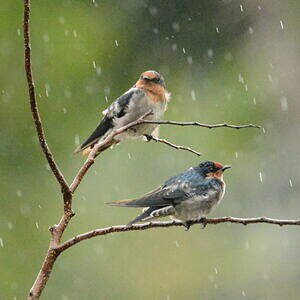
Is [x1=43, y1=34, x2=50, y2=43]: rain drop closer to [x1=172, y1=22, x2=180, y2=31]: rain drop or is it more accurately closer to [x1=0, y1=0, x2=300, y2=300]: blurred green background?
[x1=0, y1=0, x2=300, y2=300]: blurred green background

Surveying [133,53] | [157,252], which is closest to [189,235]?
[157,252]

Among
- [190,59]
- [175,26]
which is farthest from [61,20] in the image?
[175,26]

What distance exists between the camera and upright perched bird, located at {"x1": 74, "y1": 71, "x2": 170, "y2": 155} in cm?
327

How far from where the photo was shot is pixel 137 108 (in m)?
3.56

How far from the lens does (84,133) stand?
8.02 m

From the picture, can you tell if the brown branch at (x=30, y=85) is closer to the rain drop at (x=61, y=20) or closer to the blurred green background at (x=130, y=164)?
the blurred green background at (x=130, y=164)

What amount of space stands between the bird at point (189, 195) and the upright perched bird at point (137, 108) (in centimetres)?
24

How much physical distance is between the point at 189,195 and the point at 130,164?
5.28 m

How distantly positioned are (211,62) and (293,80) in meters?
0.98

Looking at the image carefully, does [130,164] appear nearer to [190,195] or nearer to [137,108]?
[137,108]

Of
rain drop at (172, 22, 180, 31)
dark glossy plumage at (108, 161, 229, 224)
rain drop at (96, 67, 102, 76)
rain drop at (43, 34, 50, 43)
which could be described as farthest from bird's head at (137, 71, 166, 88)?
rain drop at (172, 22, 180, 31)

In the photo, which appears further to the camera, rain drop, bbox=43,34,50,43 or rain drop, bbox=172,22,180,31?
rain drop, bbox=172,22,180,31

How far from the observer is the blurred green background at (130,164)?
814 cm

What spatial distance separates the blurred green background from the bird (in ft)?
14.8
